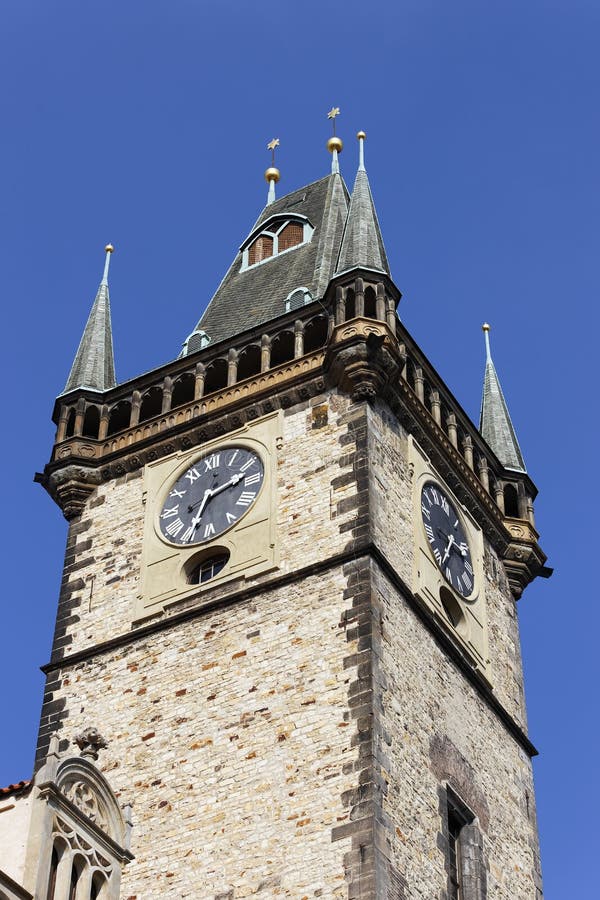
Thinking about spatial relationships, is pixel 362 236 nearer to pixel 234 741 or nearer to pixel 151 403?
pixel 151 403

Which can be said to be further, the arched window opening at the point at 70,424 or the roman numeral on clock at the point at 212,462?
the arched window opening at the point at 70,424

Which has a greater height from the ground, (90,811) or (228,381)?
(228,381)

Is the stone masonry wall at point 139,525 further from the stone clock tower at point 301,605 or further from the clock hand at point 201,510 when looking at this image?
the clock hand at point 201,510

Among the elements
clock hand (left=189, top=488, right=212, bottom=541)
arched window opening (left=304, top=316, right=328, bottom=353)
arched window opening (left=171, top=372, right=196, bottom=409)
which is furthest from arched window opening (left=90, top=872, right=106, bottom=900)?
arched window opening (left=171, top=372, right=196, bottom=409)

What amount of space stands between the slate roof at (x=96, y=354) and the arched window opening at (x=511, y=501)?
6521 millimetres

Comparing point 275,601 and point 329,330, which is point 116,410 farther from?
point 275,601

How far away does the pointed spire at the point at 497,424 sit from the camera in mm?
33219

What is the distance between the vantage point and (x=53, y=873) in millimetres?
18406

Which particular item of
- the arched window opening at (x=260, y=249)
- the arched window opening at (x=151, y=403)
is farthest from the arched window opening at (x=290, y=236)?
the arched window opening at (x=151, y=403)

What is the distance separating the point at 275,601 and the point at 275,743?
2.27 meters

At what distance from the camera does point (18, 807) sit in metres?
18.6

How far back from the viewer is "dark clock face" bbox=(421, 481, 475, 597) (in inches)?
1134

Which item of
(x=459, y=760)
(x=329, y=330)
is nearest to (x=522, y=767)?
(x=459, y=760)

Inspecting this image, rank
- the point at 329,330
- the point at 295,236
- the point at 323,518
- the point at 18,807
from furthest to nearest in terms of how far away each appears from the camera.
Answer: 1. the point at 295,236
2. the point at 329,330
3. the point at 323,518
4. the point at 18,807
